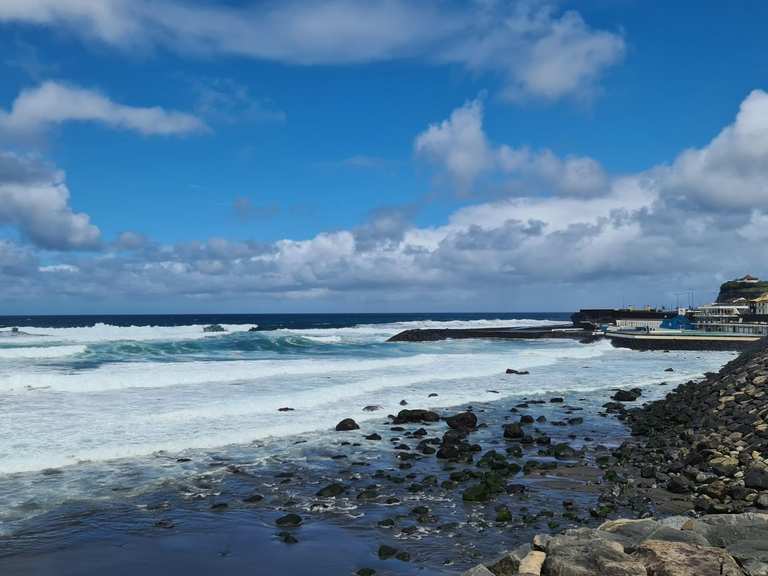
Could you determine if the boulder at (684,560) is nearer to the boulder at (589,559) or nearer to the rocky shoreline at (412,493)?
the boulder at (589,559)

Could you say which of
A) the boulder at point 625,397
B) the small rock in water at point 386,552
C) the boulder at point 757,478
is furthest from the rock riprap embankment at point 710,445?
the small rock in water at point 386,552

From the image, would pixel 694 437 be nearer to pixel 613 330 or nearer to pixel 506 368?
pixel 506 368

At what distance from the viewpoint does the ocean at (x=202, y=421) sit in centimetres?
1093

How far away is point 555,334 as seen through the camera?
3014 inches

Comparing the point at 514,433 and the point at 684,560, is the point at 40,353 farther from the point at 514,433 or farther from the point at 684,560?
the point at 684,560

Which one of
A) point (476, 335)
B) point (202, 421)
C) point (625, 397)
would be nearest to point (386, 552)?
point (202, 421)

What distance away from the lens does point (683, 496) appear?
11406 millimetres

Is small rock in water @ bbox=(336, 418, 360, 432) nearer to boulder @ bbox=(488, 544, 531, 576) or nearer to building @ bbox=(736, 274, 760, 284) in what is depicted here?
boulder @ bbox=(488, 544, 531, 576)

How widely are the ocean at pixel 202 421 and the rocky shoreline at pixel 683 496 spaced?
1957 mm

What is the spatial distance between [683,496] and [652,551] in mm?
6045

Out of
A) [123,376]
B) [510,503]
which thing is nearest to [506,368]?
[123,376]

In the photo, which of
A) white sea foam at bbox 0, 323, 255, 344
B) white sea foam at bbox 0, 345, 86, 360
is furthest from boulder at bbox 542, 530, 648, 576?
white sea foam at bbox 0, 323, 255, 344

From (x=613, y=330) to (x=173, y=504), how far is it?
69.4 metres

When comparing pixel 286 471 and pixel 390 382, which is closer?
pixel 286 471
